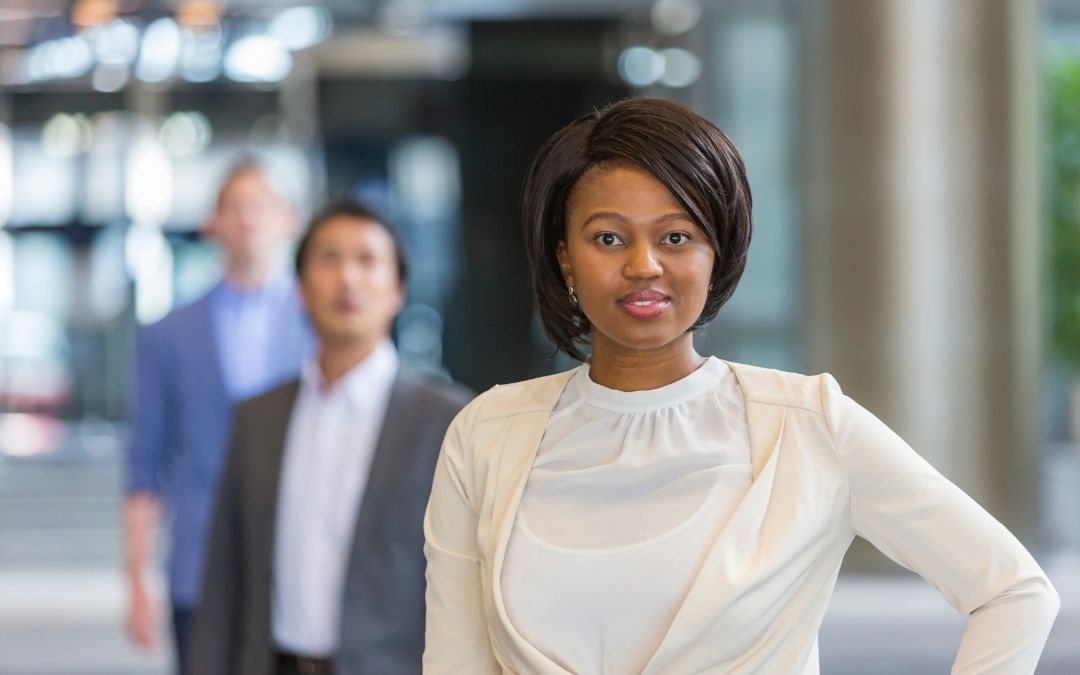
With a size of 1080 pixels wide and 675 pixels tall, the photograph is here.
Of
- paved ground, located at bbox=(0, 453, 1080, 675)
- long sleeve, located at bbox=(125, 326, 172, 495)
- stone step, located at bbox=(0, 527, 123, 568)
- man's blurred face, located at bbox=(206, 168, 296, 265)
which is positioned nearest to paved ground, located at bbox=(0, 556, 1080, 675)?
paved ground, located at bbox=(0, 453, 1080, 675)

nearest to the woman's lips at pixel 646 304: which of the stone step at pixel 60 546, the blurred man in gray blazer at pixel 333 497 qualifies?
the blurred man in gray blazer at pixel 333 497

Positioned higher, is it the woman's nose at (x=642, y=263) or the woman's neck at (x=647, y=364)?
the woman's nose at (x=642, y=263)

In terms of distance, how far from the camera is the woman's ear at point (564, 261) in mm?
1562

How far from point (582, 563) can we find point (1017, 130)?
5.76 m

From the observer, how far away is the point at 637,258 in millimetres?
1430

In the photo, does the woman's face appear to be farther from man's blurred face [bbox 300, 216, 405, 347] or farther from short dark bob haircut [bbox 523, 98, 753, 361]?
man's blurred face [bbox 300, 216, 405, 347]

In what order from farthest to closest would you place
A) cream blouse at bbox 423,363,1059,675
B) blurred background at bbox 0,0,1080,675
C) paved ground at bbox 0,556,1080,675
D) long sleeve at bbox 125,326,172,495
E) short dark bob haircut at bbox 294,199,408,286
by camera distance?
blurred background at bbox 0,0,1080,675, paved ground at bbox 0,556,1080,675, long sleeve at bbox 125,326,172,495, short dark bob haircut at bbox 294,199,408,286, cream blouse at bbox 423,363,1059,675

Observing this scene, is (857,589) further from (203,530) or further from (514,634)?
(514,634)

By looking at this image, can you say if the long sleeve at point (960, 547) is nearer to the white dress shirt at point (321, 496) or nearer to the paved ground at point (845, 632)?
the white dress shirt at point (321, 496)

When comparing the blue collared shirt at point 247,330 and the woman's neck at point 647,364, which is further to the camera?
the blue collared shirt at point 247,330

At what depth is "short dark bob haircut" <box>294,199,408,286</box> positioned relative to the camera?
3.08 m

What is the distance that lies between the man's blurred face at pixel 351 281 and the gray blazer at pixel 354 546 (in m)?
0.14

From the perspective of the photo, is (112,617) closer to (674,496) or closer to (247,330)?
(247,330)

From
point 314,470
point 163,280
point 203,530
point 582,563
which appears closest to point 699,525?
point 582,563
